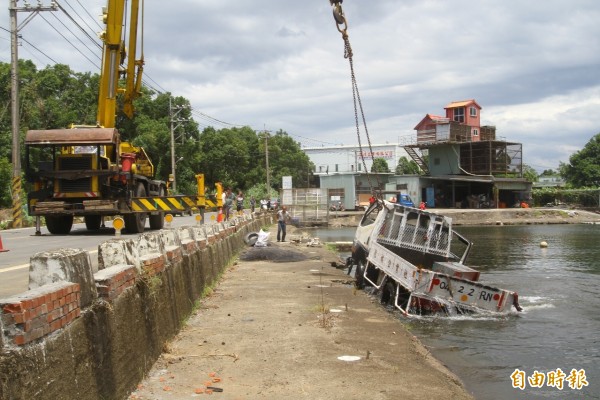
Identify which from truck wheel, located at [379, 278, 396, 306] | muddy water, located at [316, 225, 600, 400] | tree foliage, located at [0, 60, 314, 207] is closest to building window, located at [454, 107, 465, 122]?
tree foliage, located at [0, 60, 314, 207]

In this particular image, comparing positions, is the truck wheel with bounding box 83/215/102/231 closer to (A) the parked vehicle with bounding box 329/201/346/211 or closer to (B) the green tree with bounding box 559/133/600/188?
(A) the parked vehicle with bounding box 329/201/346/211

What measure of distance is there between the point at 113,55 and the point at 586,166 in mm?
60889

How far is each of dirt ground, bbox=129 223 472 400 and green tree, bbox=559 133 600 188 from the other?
61864 millimetres

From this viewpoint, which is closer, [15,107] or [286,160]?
[15,107]

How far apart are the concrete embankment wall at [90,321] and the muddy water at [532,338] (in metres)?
4.50

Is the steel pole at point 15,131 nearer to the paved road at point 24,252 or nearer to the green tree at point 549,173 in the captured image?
the paved road at point 24,252

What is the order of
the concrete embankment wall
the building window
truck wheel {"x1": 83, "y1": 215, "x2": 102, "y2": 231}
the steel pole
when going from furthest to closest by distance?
1. the building window
2. the steel pole
3. truck wheel {"x1": 83, "y1": 215, "x2": 102, "y2": 231}
4. the concrete embankment wall

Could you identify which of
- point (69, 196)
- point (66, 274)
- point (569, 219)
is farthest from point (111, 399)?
point (569, 219)

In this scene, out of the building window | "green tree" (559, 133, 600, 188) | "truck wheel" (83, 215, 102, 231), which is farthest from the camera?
"green tree" (559, 133, 600, 188)

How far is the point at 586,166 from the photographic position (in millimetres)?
65375

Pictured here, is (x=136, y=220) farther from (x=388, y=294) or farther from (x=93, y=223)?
(x=388, y=294)

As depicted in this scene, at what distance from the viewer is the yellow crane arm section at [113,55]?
1762 centimetres

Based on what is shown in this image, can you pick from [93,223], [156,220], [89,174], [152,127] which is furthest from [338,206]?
[89,174]

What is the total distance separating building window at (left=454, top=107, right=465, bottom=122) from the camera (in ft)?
204
